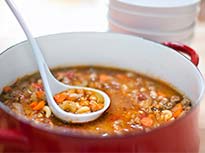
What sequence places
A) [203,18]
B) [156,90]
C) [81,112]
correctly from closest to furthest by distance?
[81,112] < [156,90] < [203,18]

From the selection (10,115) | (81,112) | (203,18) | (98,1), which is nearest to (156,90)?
(81,112)

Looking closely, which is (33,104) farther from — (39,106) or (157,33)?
(157,33)

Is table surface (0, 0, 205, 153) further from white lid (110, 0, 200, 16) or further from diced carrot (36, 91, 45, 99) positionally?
diced carrot (36, 91, 45, 99)

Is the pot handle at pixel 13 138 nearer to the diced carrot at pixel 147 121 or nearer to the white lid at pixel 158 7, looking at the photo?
the diced carrot at pixel 147 121

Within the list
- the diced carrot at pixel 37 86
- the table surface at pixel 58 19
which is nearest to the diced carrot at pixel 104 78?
the diced carrot at pixel 37 86

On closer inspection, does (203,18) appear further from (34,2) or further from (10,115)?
(10,115)

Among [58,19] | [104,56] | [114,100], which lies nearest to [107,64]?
[104,56]
